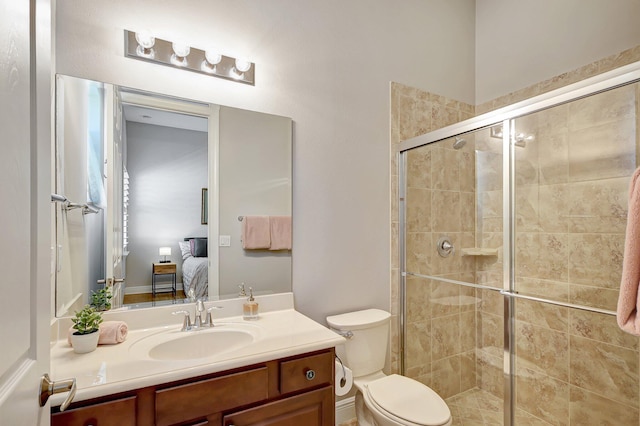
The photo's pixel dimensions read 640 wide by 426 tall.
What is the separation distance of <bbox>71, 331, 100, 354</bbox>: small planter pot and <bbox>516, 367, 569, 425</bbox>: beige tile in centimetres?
205

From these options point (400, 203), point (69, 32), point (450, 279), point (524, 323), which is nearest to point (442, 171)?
point (400, 203)

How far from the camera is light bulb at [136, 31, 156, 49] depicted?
148 cm

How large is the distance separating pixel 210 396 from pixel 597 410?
1.94 m

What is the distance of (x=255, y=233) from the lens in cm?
177

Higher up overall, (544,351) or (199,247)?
(199,247)

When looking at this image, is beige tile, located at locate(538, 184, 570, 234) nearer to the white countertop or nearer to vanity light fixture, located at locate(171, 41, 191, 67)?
the white countertop

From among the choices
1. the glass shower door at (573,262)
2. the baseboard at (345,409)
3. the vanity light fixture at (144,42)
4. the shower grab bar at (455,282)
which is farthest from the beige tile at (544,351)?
the vanity light fixture at (144,42)

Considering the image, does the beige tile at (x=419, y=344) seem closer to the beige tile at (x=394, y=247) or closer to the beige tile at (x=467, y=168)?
the beige tile at (x=394, y=247)

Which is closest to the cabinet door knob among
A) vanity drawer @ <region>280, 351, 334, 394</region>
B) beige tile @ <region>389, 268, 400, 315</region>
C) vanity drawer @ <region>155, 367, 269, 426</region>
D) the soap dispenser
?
vanity drawer @ <region>280, 351, 334, 394</region>

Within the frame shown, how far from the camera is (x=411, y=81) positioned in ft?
7.72

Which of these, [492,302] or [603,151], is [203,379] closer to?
[492,302]

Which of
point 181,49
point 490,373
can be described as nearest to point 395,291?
point 490,373

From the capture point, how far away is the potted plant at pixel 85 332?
1.20 m

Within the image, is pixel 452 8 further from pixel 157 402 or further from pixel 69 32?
pixel 157 402
